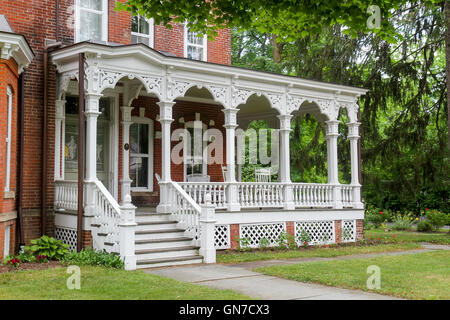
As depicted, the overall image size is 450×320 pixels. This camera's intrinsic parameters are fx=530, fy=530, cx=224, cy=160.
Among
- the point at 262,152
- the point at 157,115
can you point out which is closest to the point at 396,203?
the point at 262,152

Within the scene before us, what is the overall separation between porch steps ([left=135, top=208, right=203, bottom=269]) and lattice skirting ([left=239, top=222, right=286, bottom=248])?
2.20m

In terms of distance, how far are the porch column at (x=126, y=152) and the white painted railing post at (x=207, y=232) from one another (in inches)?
149

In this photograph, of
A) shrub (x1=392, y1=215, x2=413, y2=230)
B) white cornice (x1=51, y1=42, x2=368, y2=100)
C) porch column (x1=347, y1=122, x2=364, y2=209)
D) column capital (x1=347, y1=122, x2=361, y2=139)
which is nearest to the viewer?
white cornice (x1=51, y1=42, x2=368, y2=100)

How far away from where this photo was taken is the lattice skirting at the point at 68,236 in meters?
12.3

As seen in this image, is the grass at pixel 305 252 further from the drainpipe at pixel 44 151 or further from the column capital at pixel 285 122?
the drainpipe at pixel 44 151

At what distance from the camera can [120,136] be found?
15.2m

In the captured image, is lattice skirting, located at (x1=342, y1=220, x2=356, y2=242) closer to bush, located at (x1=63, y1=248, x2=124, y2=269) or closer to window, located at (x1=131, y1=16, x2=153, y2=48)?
bush, located at (x1=63, y1=248, x2=124, y2=269)

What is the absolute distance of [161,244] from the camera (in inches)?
470

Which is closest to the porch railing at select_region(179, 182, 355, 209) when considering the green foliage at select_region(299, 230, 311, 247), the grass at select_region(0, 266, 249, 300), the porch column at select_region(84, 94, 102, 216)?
the green foliage at select_region(299, 230, 311, 247)

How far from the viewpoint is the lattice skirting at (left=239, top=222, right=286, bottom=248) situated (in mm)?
14152

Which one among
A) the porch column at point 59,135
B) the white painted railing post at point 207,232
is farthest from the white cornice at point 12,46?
the white painted railing post at point 207,232

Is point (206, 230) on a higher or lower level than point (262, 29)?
lower

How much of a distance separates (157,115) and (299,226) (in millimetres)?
5468
